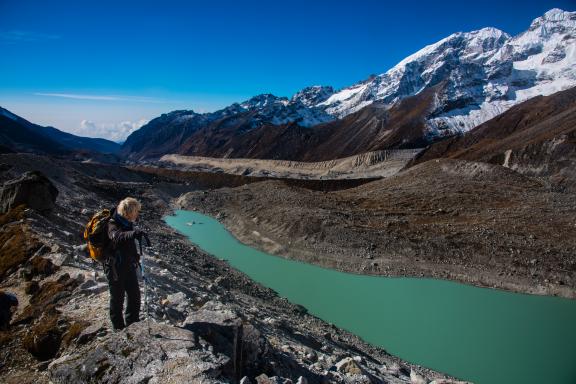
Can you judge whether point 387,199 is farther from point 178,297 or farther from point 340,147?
point 340,147

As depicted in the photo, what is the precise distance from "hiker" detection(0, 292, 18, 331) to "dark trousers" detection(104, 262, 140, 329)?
341cm

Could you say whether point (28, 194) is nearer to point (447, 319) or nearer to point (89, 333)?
point (89, 333)

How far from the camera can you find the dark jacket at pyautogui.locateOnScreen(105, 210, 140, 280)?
21.4 feet

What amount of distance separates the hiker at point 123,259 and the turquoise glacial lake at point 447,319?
1420 centimetres

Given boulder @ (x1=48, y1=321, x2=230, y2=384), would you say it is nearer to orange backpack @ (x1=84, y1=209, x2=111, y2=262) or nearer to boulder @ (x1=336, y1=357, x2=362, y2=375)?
orange backpack @ (x1=84, y1=209, x2=111, y2=262)

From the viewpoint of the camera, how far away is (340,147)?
12531 cm

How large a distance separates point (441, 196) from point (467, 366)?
915 inches

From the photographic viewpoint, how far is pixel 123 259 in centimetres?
676

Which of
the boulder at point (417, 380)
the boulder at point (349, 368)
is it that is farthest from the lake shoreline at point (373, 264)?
the boulder at point (349, 368)

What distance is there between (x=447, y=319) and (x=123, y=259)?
20.6 meters

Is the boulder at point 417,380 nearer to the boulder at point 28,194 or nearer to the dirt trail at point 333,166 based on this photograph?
the boulder at point 28,194

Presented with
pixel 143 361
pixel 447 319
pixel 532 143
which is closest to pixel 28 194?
pixel 143 361

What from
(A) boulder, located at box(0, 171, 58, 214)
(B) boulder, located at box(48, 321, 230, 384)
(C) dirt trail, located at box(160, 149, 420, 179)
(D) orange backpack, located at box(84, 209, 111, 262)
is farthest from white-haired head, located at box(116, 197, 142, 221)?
(C) dirt trail, located at box(160, 149, 420, 179)

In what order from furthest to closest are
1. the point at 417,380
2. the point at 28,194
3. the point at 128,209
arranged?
1. the point at 28,194
2. the point at 417,380
3. the point at 128,209
